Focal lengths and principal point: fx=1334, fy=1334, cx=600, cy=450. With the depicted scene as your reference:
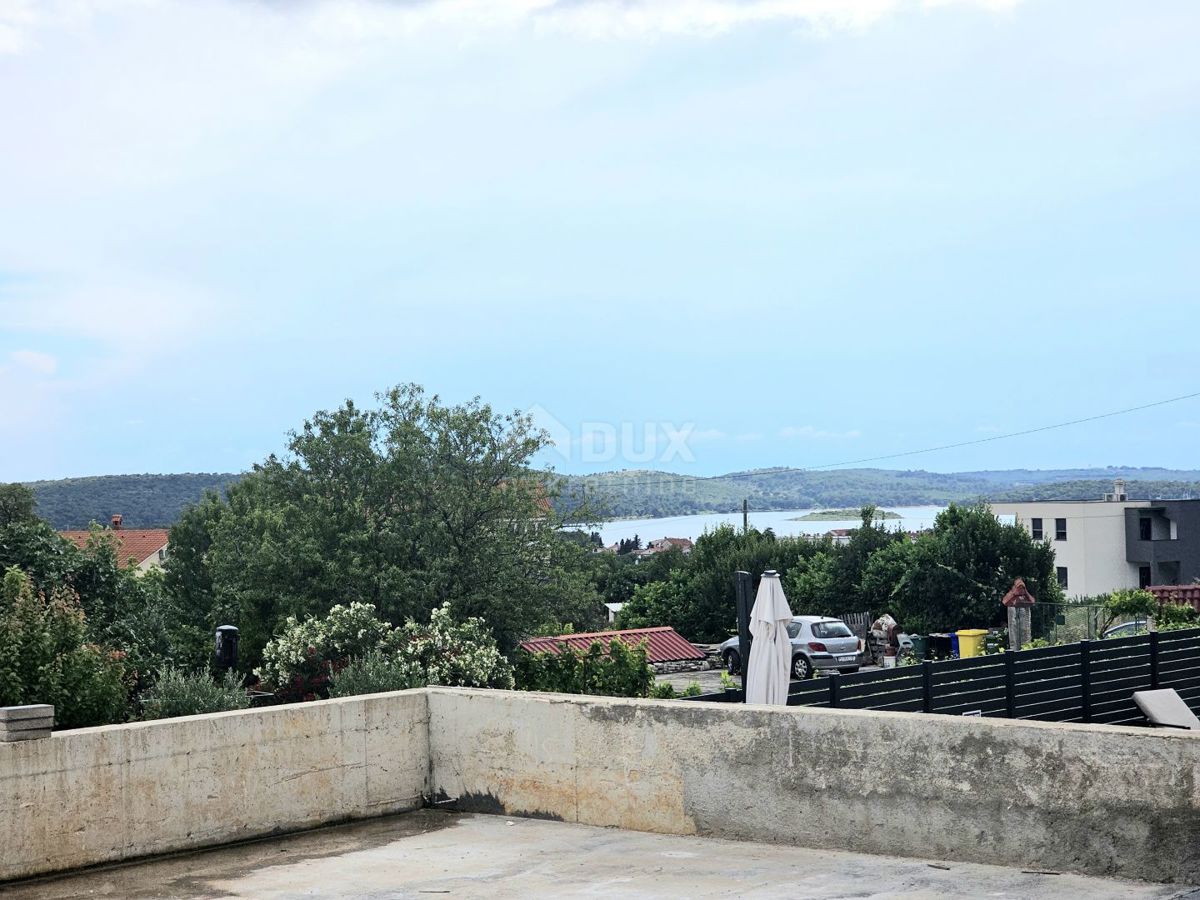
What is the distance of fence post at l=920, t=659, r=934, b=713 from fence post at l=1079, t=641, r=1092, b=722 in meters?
3.17

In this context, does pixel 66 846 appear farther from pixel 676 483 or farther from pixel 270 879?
pixel 676 483

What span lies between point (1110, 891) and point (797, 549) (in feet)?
219

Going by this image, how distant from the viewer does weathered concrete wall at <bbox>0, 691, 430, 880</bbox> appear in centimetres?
Result: 755

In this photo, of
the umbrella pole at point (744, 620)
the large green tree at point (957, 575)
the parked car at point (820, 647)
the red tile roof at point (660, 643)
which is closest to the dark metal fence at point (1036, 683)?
the umbrella pole at point (744, 620)

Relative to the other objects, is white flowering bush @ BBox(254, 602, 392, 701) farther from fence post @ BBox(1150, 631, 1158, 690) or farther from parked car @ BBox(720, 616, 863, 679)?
parked car @ BBox(720, 616, 863, 679)

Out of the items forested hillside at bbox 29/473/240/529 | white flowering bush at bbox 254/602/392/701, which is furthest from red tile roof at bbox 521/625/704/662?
forested hillside at bbox 29/473/240/529

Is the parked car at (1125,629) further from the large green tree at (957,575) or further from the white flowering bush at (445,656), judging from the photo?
the large green tree at (957,575)

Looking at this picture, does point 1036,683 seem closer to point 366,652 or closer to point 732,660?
point 366,652

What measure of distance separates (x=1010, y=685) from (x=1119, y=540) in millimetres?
75775

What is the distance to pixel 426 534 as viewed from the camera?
3550 cm

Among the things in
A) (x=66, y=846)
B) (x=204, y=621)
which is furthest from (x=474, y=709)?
(x=204, y=621)

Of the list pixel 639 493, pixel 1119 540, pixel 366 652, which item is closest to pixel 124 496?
pixel 639 493

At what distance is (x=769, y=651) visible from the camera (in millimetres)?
12117

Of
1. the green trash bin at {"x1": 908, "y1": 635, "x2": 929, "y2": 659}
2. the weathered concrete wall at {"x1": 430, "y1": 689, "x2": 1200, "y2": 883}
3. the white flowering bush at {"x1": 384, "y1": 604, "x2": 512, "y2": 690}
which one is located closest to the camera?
the weathered concrete wall at {"x1": 430, "y1": 689, "x2": 1200, "y2": 883}
